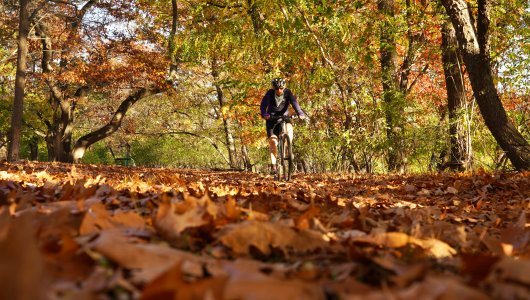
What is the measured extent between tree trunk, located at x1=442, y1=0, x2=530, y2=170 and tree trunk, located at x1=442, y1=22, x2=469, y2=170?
132 cm

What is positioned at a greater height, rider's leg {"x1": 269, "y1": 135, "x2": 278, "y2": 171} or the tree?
the tree

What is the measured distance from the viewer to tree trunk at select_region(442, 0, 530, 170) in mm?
7020

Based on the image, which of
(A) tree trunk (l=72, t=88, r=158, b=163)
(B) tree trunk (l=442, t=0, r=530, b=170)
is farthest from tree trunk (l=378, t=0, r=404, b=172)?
(A) tree trunk (l=72, t=88, r=158, b=163)

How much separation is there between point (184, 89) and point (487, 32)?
2088 cm

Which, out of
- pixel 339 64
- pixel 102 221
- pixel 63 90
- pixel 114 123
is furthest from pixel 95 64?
pixel 102 221

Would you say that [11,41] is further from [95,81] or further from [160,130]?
[160,130]

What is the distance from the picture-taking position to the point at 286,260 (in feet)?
4.58

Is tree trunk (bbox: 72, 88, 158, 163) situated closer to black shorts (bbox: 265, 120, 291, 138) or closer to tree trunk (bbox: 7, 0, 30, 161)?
tree trunk (bbox: 7, 0, 30, 161)

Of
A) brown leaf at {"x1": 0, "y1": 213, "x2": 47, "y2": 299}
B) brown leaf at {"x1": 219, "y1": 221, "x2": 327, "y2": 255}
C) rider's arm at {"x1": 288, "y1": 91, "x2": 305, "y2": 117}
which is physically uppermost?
rider's arm at {"x1": 288, "y1": 91, "x2": 305, "y2": 117}

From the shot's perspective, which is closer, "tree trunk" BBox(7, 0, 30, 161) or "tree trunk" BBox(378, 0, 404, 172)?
"tree trunk" BBox(378, 0, 404, 172)

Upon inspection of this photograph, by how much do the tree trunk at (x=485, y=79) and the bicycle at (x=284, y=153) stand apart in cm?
316

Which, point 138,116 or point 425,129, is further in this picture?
point 138,116

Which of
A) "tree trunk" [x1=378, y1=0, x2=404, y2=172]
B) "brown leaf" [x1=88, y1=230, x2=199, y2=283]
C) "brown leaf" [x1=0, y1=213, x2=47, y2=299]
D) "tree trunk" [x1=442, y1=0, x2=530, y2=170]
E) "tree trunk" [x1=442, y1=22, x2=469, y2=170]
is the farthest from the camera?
"tree trunk" [x1=378, y1=0, x2=404, y2=172]

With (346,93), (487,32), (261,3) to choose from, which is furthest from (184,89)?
(487,32)
